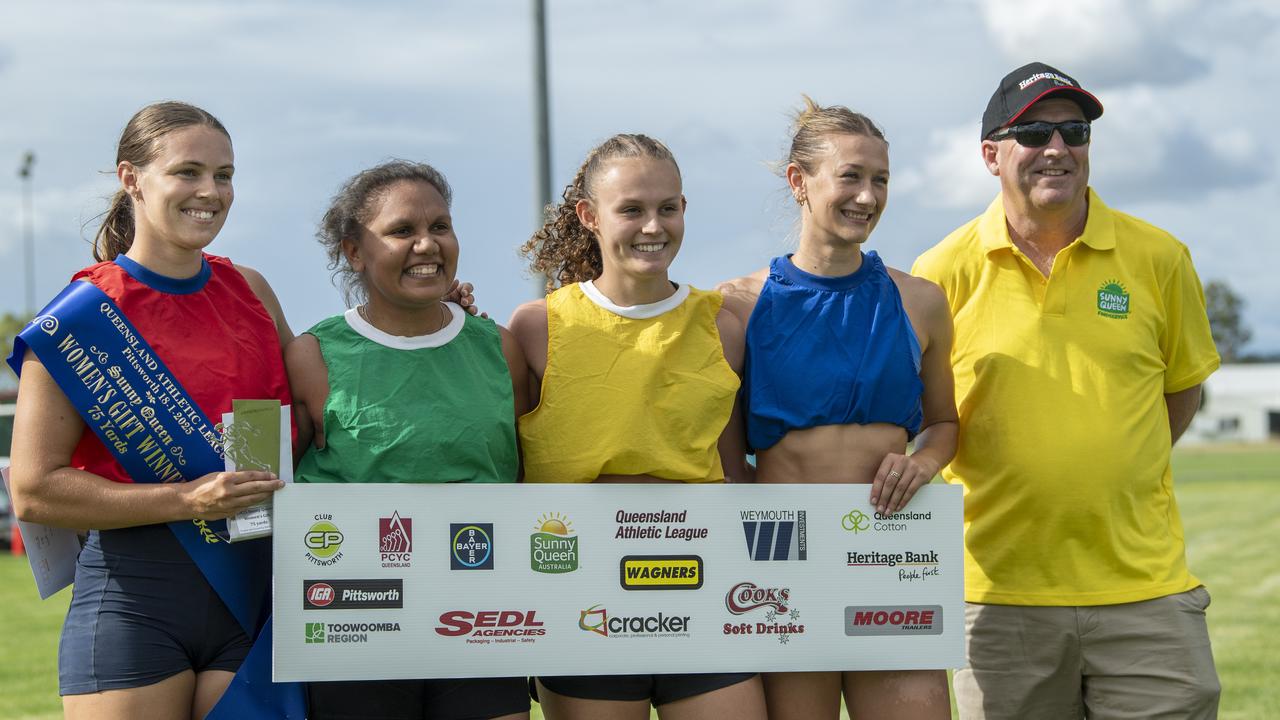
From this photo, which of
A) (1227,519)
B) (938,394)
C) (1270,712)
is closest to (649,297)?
(938,394)

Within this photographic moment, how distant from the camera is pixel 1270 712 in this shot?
7363 millimetres

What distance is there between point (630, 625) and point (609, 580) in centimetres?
15

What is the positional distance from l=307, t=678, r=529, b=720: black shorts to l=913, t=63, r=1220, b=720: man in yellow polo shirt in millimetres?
1753

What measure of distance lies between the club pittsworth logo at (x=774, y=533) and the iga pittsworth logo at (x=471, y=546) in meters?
0.77

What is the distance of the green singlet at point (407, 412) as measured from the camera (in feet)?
12.3

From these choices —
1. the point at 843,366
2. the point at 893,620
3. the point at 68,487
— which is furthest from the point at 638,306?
the point at 68,487

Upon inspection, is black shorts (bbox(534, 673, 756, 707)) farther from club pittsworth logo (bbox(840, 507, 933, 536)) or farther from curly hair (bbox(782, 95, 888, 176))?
curly hair (bbox(782, 95, 888, 176))

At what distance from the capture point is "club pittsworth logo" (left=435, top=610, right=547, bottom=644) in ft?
12.6

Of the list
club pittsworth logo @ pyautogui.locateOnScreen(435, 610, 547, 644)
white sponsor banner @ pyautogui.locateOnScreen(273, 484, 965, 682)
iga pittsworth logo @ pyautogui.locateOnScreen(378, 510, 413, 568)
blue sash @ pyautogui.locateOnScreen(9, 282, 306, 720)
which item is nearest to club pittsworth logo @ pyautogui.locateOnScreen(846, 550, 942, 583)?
white sponsor banner @ pyautogui.locateOnScreen(273, 484, 965, 682)

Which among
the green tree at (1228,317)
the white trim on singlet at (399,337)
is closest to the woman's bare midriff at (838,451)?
the white trim on singlet at (399,337)

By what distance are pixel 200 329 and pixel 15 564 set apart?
1630cm

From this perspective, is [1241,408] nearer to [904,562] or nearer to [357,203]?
[904,562]

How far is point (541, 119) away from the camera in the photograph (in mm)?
10664

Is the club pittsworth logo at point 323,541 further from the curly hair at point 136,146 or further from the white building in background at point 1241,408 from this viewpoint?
the white building in background at point 1241,408
